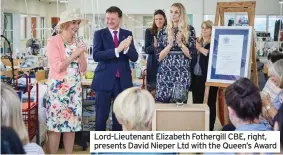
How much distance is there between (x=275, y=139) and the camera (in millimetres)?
2131

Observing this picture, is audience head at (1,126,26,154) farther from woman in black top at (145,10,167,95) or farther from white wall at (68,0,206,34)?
white wall at (68,0,206,34)

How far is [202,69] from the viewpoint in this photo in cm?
485

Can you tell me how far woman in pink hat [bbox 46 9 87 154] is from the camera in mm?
3773

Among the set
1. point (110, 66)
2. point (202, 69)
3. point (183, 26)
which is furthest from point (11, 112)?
point (202, 69)

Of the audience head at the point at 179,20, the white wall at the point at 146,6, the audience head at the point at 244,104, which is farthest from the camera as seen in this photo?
the white wall at the point at 146,6

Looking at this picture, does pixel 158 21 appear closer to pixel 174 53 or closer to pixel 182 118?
pixel 174 53

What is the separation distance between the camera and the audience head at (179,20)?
4027 millimetres

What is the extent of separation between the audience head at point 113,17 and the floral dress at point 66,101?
0.39m

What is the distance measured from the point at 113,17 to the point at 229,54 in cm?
130

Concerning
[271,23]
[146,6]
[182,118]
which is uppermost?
[146,6]

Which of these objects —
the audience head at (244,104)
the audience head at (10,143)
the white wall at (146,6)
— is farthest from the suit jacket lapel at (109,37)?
the white wall at (146,6)

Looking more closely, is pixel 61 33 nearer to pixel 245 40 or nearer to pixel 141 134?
pixel 245 40

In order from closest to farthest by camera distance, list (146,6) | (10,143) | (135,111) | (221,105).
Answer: (10,143) < (135,111) < (221,105) < (146,6)

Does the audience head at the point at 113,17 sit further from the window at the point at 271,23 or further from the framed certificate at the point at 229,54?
the window at the point at 271,23
